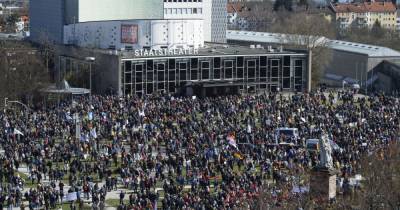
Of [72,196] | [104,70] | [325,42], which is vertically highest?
[325,42]

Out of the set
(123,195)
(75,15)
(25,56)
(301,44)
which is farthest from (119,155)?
(301,44)

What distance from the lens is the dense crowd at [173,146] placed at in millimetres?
42500

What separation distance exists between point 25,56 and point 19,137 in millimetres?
31450

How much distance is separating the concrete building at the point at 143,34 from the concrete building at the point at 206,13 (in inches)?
557

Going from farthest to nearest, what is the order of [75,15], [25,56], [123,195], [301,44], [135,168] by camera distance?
[301,44]
[75,15]
[25,56]
[135,168]
[123,195]

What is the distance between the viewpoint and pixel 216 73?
271ft

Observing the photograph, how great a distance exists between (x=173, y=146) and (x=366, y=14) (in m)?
142

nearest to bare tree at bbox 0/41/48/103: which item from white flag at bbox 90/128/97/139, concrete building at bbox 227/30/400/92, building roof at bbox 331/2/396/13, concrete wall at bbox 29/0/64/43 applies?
concrete wall at bbox 29/0/64/43

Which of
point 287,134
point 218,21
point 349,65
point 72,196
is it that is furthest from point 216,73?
point 72,196

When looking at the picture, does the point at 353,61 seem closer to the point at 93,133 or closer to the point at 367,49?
the point at 367,49

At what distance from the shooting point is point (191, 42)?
287ft

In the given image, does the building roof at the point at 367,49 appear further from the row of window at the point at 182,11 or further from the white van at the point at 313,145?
the white van at the point at 313,145

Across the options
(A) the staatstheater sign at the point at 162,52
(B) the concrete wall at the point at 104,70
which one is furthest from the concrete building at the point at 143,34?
(B) the concrete wall at the point at 104,70

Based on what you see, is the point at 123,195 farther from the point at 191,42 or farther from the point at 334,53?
the point at 334,53
